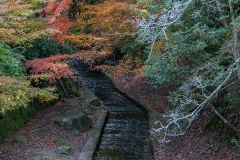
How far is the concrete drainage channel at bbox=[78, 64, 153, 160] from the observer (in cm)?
1134

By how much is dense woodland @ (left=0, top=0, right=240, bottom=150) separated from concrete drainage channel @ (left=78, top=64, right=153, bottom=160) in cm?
121

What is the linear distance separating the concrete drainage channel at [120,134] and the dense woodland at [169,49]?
1.21 meters

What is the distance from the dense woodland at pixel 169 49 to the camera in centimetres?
745

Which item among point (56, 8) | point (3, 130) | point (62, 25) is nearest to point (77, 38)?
point (62, 25)

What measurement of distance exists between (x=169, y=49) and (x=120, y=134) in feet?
18.3

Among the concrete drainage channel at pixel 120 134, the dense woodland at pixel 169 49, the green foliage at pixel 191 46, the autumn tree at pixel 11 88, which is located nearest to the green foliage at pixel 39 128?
the dense woodland at pixel 169 49

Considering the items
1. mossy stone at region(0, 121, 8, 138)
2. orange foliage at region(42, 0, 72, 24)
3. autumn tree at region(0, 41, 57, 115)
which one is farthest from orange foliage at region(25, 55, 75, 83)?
mossy stone at region(0, 121, 8, 138)

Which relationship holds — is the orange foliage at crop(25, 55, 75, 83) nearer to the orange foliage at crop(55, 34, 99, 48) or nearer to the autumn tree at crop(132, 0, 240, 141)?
the orange foliage at crop(55, 34, 99, 48)

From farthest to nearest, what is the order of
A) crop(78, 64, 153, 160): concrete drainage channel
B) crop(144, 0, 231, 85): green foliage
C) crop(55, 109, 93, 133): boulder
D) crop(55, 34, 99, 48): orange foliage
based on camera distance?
crop(55, 34, 99, 48): orange foliage, crop(55, 109, 93, 133): boulder, crop(78, 64, 153, 160): concrete drainage channel, crop(144, 0, 231, 85): green foliage

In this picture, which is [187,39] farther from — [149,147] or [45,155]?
[45,155]

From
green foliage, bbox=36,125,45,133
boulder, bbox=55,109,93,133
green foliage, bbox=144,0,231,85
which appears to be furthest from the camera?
boulder, bbox=55,109,93,133

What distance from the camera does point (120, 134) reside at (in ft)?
44.6

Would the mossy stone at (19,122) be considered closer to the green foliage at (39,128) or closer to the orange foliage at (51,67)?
the green foliage at (39,128)

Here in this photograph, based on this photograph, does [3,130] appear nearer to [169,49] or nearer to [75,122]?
[75,122]
